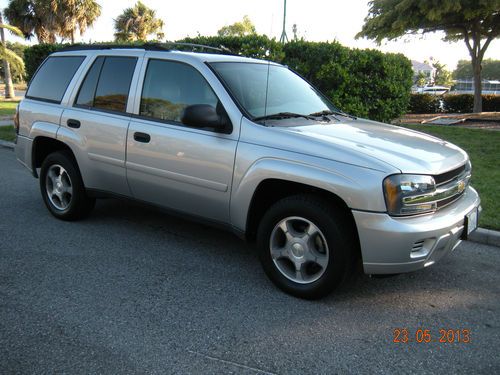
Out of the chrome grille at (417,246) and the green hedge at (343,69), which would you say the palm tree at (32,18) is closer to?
the green hedge at (343,69)

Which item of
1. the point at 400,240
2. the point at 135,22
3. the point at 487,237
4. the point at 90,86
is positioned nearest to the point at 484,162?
the point at 487,237

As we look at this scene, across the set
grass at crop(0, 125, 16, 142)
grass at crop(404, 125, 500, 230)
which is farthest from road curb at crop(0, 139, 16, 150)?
grass at crop(404, 125, 500, 230)

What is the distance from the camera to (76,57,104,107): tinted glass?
479cm

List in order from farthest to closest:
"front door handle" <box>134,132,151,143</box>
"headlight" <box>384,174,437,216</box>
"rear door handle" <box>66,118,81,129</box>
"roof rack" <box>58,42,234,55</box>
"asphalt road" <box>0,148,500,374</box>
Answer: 1. "rear door handle" <box>66,118,81,129</box>
2. "roof rack" <box>58,42,234,55</box>
3. "front door handle" <box>134,132,151,143</box>
4. "headlight" <box>384,174,437,216</box>
5. "asphalt road" <box>0,148,500,374</box>

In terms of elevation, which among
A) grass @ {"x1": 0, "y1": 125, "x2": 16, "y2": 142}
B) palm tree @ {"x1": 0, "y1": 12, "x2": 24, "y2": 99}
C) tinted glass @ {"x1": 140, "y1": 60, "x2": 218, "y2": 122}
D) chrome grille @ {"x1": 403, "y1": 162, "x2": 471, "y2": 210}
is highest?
palm tree @ {"x1": 0, "y1": 12, "x2": 24, "y2": 99}

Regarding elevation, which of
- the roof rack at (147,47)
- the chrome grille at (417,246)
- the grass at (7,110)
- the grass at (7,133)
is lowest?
the grass at (7,133)

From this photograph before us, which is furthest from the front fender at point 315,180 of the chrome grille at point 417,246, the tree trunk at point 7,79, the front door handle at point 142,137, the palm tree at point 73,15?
the palm tree at point 73,15

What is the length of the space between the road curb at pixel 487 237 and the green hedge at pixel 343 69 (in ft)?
18.7

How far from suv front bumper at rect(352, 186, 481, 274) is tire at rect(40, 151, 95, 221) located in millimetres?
3085

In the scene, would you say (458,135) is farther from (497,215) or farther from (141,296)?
(141,296)

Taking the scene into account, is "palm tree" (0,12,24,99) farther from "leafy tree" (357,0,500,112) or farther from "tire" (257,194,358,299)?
"tire" (257,194,358,299)

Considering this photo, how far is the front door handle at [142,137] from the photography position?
13.7ft

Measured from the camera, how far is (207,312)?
3305 millimetres

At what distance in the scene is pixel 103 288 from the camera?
11.9ft
